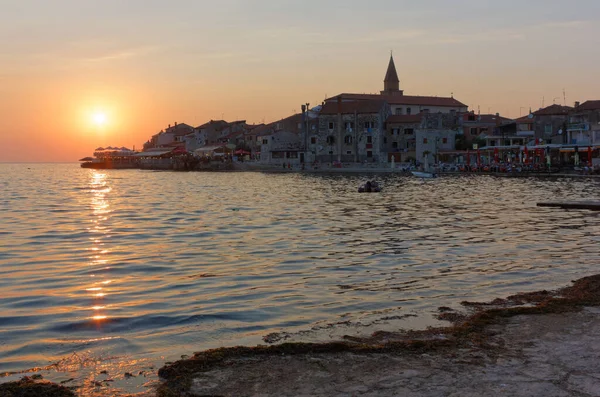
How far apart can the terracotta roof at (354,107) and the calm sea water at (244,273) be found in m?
68.9

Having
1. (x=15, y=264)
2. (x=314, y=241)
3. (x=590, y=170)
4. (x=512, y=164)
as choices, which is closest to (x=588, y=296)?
(x=314, y=241)

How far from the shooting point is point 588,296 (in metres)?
10.8

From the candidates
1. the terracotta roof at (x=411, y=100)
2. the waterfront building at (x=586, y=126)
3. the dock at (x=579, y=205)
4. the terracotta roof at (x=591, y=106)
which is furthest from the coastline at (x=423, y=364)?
the terracotta roof at (x=411, y=100)

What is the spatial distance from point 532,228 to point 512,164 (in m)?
61.1

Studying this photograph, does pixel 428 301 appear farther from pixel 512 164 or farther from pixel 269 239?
pixel 512 164

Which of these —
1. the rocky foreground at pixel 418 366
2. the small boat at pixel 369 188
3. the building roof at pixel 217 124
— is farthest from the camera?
the building roof at pixel 217 124

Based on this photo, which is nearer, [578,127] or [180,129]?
[578,127]

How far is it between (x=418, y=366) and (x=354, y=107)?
93.9 metres

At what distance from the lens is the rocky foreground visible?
6.50 m

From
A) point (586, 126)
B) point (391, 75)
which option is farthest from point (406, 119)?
point (391, 75)

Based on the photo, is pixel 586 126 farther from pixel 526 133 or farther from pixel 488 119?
pixel 488 119

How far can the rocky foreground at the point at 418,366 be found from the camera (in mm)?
6500

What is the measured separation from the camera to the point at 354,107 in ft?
326

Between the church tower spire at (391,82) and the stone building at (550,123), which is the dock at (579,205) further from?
the church tower spire at (391,82)
